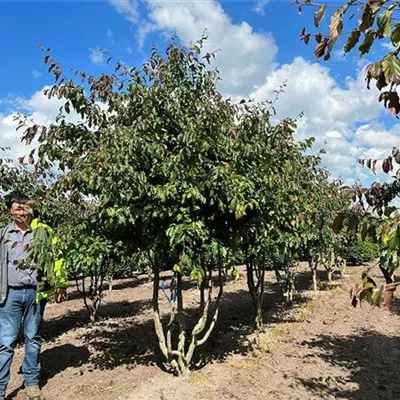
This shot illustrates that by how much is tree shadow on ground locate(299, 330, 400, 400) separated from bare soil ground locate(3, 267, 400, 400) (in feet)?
0.03

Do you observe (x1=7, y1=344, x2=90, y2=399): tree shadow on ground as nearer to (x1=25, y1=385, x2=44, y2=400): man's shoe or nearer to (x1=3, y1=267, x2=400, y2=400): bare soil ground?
(x1=3, y1=267, x2=400, y2=400): bare soil ground

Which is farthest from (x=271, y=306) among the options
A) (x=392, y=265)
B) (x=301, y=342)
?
(x=392, y=265)

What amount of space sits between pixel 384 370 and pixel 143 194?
355 cm

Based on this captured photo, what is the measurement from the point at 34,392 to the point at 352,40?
396 cm

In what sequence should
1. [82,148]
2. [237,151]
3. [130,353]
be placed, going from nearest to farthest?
[237,151]
[82,148]
[130,353]

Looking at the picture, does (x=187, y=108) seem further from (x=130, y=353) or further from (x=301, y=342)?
(x=301, y=342)

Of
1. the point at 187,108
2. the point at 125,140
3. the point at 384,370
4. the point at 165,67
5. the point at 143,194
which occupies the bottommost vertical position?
the point at 384,370

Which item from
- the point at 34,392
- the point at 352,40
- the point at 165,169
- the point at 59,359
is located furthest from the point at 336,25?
the point at 59,359

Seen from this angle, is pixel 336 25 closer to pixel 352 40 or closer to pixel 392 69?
pixel 352 40

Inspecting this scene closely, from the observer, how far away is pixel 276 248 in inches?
243

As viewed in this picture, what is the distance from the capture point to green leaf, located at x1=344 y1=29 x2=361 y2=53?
4.79ft

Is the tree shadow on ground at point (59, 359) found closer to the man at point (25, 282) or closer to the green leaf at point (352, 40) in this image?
the man at point (25, 282)

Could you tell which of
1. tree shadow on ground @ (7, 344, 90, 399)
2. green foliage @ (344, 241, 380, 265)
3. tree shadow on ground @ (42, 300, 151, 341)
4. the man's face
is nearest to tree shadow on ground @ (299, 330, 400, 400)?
tree shadow on ground @ (7, 344, 90, 399)

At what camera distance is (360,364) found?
4973mm
